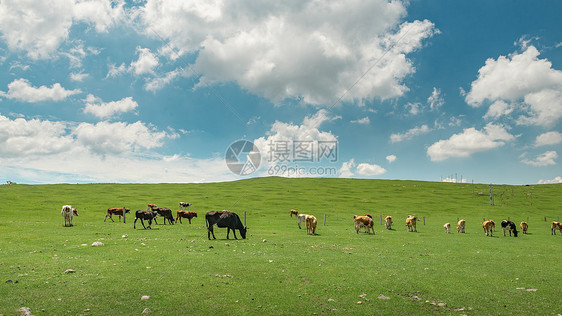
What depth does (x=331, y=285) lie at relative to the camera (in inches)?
371

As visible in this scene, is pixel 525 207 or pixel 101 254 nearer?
pixel 101 254

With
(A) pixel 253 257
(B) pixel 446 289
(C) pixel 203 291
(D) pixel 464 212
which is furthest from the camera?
(D) pixel 464 212

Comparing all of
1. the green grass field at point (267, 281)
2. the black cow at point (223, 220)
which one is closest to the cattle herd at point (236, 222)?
the black cow at point (223, 220)

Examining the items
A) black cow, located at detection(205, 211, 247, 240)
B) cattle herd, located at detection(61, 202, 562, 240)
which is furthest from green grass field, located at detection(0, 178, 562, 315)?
cattle herd, located at detection(61, 202, 562, 240)

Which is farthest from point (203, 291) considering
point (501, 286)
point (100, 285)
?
point (501, 286)

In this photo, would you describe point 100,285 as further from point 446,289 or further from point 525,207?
point 525,207

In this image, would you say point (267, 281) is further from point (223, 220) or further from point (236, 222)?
point (236, 222)

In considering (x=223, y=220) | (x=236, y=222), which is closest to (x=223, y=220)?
(x=223, y=220)

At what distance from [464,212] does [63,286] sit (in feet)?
248

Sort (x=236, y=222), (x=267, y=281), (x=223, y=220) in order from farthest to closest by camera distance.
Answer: (x=236, y=222) → (x=223, y=220) → (x=267, y=281)

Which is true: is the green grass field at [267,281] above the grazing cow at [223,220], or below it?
below

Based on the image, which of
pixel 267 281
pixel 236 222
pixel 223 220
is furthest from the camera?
pixel 236 222

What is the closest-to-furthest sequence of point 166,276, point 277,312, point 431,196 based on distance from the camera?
point 277,312, point 166,276, point 431,196

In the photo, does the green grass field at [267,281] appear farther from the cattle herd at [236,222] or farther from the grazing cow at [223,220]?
the cattle herd at [236,222]
